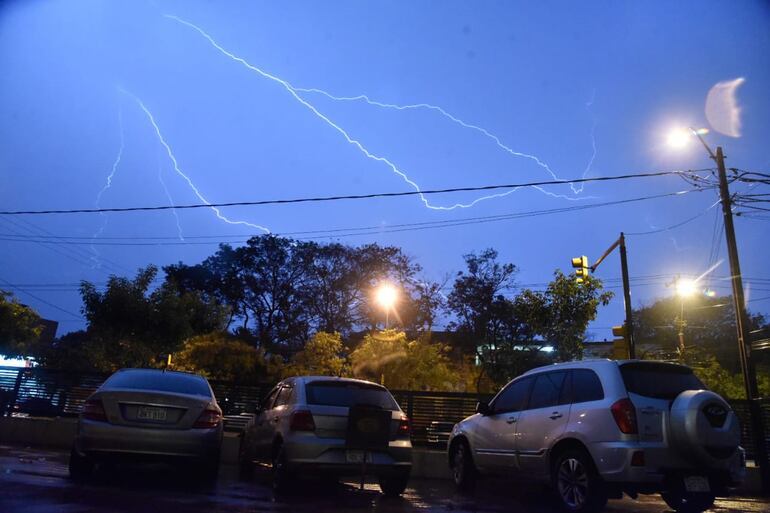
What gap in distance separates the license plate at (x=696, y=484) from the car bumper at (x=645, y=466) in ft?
0.16

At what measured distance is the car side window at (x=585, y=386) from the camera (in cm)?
615

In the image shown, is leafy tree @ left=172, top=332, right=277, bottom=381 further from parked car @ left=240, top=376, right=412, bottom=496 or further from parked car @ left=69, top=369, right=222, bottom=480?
parked car @ left=240, top=376, right=412, bottom=496

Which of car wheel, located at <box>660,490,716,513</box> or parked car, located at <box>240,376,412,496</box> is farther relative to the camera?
parked car, located at <box>240,376,412,496</box>

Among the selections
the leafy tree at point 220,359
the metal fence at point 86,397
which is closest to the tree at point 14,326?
the leafy tree at point 220,359

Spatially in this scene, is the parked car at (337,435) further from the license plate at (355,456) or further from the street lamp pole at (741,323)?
the street lamp pole at (741,323)

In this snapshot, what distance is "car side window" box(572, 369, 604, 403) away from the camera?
615cm

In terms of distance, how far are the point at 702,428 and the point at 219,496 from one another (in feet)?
16.8

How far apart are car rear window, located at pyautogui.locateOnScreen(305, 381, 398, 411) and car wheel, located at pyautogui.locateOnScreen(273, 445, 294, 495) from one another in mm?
711

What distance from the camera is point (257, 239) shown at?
42219 millimetres

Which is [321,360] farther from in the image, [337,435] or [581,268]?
[337,435]

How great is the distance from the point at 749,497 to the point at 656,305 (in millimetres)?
51159

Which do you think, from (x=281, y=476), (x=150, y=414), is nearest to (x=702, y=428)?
(x=281, y=476)

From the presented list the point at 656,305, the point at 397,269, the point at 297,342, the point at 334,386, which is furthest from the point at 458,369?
the point at 656,305

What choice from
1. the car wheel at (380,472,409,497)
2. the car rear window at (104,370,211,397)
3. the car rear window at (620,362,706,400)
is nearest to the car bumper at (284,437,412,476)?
the car wheel at (380,472,409,497)
